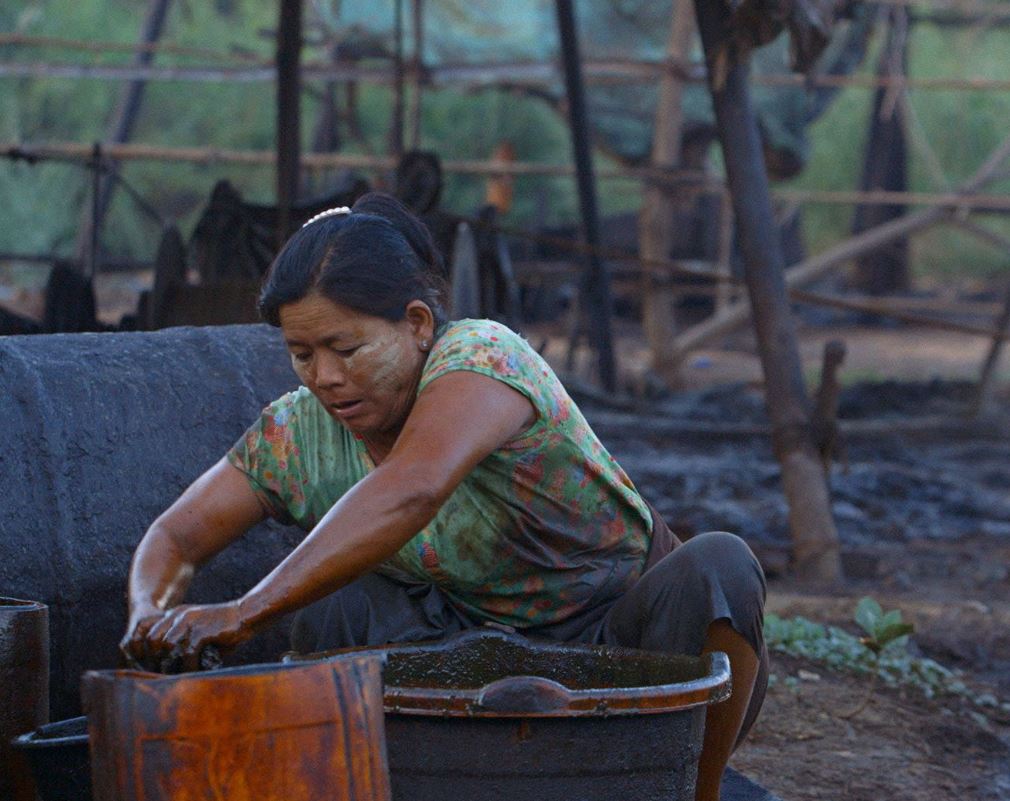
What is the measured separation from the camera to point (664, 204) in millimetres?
11242

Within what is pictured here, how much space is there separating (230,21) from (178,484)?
2221cm

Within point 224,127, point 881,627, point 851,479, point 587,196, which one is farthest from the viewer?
point 224,127

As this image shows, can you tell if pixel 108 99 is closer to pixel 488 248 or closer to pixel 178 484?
pixel 488 248

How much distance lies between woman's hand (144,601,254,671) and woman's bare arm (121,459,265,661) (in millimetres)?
288

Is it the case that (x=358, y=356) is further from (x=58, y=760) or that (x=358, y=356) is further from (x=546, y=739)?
(x=58, y=760)

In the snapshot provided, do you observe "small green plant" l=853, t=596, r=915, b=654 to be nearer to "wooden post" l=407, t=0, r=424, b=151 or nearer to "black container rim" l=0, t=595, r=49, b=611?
"black container rim" l=0, t=595, r=49, b=611

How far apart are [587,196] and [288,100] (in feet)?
7.16

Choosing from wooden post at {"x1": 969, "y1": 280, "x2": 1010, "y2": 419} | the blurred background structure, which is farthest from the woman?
wooden post at {"x1": 969, "y1": 280, "x2": 1010, "y2": 419}

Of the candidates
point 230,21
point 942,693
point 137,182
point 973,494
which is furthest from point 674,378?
point 230,21

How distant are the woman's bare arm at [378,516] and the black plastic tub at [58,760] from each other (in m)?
0.35

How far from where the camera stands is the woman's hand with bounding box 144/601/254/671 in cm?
221

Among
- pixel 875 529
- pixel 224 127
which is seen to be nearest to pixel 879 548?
pixel 875 529

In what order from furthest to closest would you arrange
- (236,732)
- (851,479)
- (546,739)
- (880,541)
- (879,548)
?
(851,479)
(880,541)
(879,548)
(546,739)
(236,732)

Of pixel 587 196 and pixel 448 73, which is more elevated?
pixel 448 73
